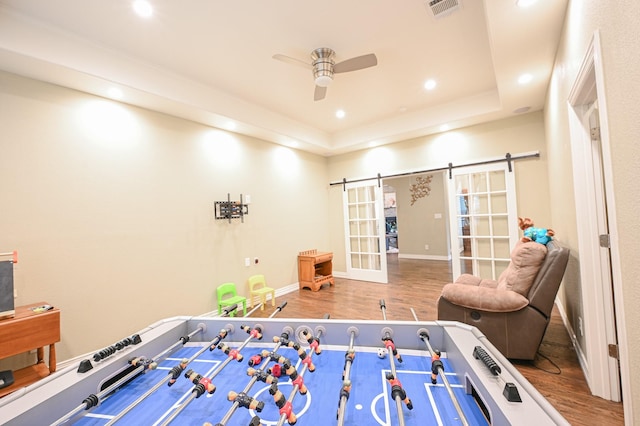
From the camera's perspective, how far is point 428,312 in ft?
11.0

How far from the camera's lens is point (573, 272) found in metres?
2.23

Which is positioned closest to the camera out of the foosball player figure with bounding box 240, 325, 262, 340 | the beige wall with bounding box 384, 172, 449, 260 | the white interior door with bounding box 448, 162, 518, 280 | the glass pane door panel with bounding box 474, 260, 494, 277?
the foosball player figure with bounding box 240, 325, 262, 340

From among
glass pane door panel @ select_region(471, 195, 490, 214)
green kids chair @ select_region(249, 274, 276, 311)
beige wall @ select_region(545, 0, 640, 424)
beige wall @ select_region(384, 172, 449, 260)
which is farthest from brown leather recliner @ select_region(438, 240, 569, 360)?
beige wall @ select_region(384, 172, 449, 260)

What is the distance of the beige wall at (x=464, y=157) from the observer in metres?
3.66

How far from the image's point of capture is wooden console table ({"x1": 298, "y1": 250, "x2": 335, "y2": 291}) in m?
4.59

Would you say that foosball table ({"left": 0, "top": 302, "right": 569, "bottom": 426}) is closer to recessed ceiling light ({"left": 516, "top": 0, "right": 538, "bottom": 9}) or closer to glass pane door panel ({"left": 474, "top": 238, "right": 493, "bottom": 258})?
recessed ceiling light ({"left": 516, "top": 0, "right": 538, "bottom": 9})

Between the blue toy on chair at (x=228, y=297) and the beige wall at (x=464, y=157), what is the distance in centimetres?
252

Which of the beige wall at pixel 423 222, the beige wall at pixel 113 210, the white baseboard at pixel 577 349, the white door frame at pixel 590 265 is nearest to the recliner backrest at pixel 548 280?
the white door frame at pixel 590 265

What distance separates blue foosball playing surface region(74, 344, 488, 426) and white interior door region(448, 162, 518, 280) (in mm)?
3472

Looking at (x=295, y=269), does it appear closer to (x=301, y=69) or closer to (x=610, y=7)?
(x=301, y=69)

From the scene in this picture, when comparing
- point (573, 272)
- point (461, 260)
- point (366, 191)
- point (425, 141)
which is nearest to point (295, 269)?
point (366, 191)

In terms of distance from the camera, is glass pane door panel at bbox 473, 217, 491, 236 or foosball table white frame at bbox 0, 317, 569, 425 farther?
glass pane door panel at bbox 473, 217, 491, 236

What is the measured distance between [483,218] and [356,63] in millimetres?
3059

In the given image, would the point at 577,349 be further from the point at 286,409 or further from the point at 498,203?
the point at 286,409
